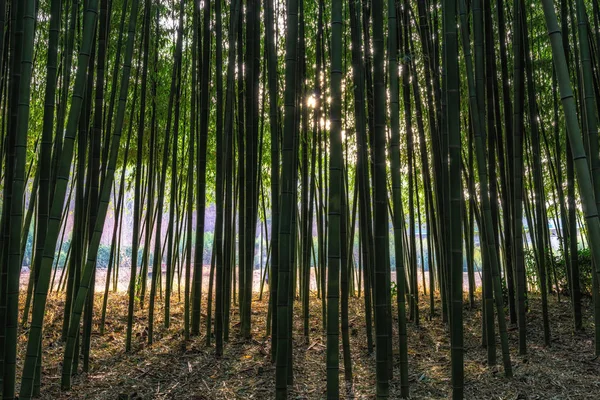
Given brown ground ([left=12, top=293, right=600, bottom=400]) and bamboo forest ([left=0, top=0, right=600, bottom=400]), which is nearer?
bamboo forest ([left=0, top=0, right=600, bottom=400])

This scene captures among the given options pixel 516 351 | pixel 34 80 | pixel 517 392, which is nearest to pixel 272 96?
pixel 517 392

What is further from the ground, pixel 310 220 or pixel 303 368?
pixel 310 220

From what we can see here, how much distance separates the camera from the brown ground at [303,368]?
7.41 feet

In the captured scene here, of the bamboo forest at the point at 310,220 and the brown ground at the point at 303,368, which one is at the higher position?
the bamboo forest at the point at 310,220

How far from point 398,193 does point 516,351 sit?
5.02 feet

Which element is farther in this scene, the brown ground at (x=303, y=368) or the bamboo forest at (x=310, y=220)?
the brown ground at (x=303, y=368)

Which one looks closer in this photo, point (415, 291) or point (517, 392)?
point (517, 392)

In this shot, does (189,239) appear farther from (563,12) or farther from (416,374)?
(563,12)

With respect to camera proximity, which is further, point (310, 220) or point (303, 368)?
point (310, 220)

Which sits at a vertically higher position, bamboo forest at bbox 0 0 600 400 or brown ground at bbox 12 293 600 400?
bamboo forest at bbox 0 0 600 400

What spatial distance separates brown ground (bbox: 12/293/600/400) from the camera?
88.9 inches

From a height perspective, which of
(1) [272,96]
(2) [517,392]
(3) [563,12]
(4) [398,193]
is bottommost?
(2) [517,392]

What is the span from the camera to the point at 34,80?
179 inches

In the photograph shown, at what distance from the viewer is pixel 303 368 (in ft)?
8.72
